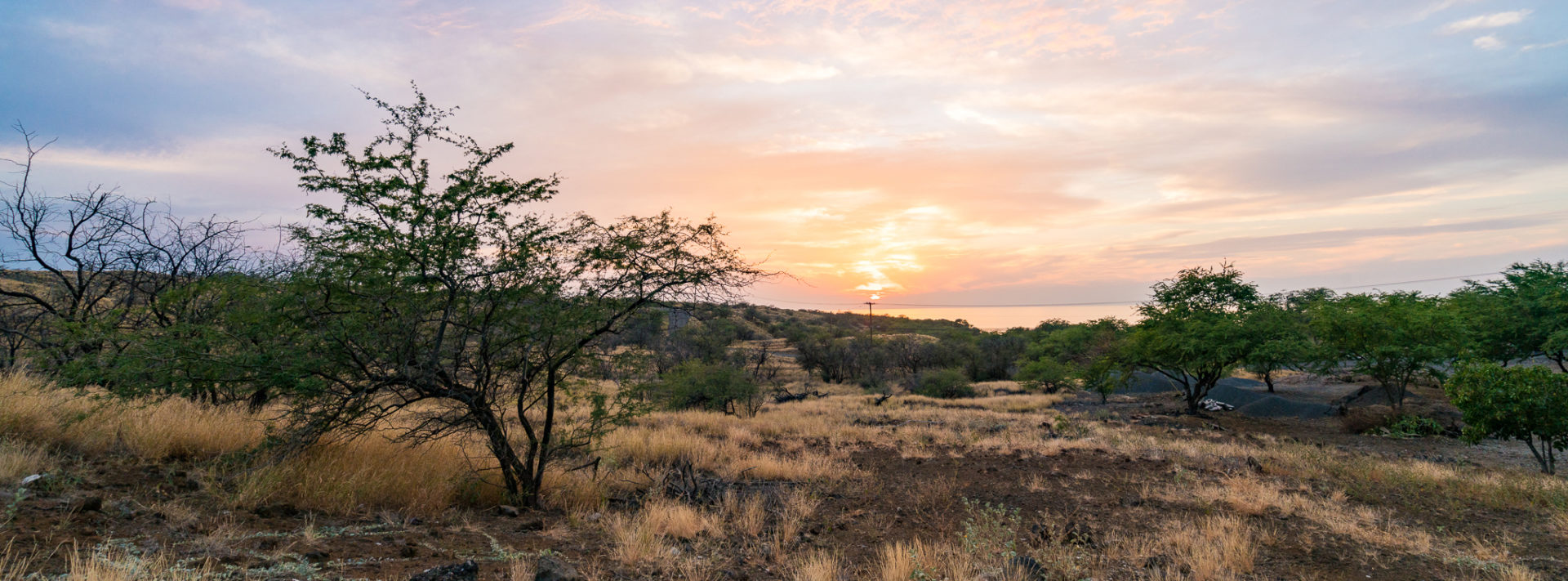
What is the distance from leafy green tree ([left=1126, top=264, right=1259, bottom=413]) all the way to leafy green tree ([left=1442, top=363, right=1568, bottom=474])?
1117 cm

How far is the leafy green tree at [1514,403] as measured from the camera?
12.1 metres

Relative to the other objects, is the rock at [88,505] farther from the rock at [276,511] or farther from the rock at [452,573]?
the rock at [452,573]

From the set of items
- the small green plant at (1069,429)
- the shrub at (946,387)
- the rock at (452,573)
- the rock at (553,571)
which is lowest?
the shrub at (946,387)

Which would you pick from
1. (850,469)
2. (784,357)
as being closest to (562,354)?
(850,469)

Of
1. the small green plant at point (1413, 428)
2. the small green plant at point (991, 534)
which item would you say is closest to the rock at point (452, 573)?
the small green plant at point (991, 534)

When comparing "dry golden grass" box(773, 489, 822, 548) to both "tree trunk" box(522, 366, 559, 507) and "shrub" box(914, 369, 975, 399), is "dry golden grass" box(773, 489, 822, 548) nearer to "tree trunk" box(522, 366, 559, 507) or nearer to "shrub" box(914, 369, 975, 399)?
"tree trunk" box(522, 366, 559, 507)

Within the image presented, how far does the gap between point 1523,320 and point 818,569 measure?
35190 mm

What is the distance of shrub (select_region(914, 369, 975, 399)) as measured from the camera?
129ft

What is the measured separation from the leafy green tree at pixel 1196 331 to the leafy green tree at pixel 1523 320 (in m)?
6.98

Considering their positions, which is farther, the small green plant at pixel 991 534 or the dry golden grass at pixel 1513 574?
the small green plant at pixel 991 534

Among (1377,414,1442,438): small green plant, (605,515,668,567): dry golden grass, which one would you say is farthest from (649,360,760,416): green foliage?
(1377,414,1442,438): small green plant

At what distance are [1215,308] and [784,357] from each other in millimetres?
37552

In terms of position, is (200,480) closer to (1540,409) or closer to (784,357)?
(1540,409)

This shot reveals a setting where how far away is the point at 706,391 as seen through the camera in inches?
1019
